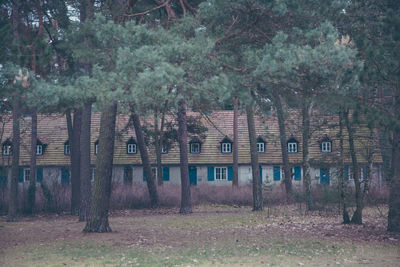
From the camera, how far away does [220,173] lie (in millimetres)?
39750

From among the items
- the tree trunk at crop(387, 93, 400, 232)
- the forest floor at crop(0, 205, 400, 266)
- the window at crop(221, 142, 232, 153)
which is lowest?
the forest floor at crop(0, 205, 400, 266)

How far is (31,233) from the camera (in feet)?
48.6

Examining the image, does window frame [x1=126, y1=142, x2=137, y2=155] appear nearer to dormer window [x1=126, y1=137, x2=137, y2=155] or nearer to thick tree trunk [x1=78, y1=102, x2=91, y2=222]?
dormer window [x1=126, y1=137, x2=137, y2=155]

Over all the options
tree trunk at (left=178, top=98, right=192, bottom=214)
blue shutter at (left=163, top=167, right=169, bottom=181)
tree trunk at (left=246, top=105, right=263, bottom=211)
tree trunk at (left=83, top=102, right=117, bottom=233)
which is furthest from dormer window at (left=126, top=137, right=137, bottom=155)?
tree trunk at (left=83, top=102, right=117, bottom=233)

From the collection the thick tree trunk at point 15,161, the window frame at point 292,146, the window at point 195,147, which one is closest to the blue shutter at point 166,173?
the window at point 195,147

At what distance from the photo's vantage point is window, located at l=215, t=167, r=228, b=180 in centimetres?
3959

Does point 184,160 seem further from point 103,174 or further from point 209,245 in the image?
point 209,245

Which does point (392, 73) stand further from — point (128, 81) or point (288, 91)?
point (128, 81)

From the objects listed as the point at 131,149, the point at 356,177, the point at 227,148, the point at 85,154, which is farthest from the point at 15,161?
the point at 227,148

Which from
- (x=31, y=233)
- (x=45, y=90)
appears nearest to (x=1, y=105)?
(x=31, y=233)

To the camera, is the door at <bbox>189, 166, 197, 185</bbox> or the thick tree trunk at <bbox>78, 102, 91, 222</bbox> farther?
the door at <bbox>189, 166, 197, 185</bbox>

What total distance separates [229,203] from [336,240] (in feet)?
50.6

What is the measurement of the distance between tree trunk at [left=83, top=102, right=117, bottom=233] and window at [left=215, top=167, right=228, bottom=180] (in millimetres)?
25907

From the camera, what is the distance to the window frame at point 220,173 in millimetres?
39594
